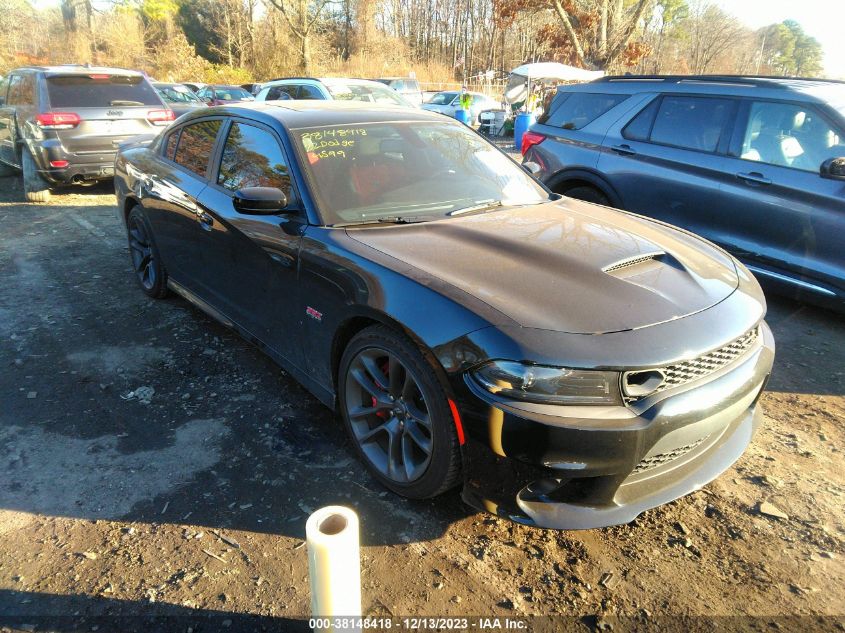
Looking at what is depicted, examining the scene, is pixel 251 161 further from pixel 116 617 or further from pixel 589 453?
pixel 589 453

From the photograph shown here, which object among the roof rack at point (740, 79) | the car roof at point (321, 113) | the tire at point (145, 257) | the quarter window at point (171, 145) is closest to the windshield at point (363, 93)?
the roof rack at point (740, 79)

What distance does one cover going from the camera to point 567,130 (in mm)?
6359

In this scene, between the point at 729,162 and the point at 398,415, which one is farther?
the point at 729,162

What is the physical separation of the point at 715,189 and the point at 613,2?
24.9m

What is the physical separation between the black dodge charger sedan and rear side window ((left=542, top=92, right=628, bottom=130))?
2709 mm

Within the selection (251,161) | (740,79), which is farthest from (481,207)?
(740,79)

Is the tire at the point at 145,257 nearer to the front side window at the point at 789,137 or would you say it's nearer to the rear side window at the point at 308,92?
the front side window at the point at 789,137

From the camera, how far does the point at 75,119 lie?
814 centimetres

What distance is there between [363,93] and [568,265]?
951cm

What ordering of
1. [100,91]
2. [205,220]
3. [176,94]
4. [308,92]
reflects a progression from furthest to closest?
1. [176,94]
2. [308,92]
3. [100,91]
4. [205,220]

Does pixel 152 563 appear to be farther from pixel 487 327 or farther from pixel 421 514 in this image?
pixel 487 327

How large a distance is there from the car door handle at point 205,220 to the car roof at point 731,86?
170 inches

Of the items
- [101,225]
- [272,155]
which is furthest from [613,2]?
[272,155]

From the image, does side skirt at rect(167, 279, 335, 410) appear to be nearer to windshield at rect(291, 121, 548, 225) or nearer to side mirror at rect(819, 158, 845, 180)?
windshield at rect(291, 121, 548, 225)
